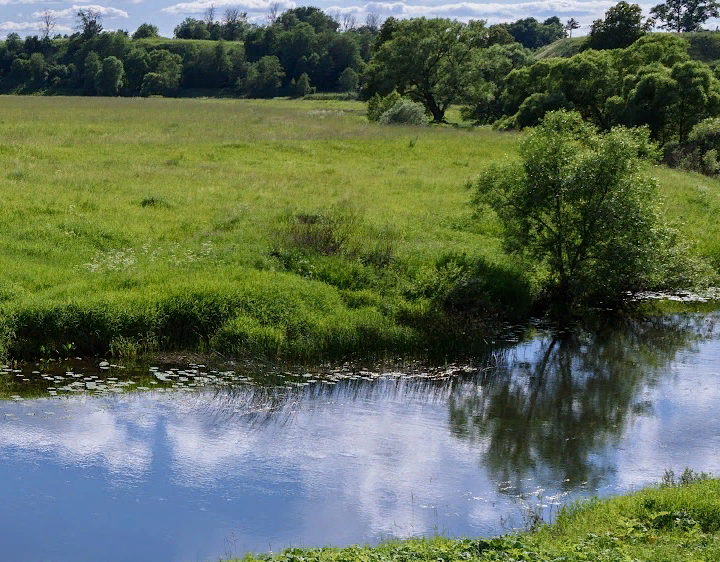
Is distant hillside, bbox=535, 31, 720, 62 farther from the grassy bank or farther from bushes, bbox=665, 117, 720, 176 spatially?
the grassy bank

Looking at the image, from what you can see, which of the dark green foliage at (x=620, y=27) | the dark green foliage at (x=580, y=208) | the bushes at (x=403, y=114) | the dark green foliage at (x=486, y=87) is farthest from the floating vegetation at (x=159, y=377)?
the dark green foliage at (x=620, y=27)

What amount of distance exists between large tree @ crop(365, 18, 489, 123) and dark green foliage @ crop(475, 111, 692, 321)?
4850 centimetres

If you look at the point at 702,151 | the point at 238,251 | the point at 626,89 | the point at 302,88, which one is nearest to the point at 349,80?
the point at 302,88

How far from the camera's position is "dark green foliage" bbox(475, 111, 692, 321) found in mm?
20469

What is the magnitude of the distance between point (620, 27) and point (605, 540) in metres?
74.7

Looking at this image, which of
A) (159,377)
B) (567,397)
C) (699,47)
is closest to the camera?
(159,377)

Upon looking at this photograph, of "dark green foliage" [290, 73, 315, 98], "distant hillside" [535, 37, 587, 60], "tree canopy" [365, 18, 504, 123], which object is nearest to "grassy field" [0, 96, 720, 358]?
"tree canopy" [365, 18, 504, 123]

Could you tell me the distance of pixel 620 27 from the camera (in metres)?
75.7

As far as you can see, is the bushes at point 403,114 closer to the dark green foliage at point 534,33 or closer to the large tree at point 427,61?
the large tree at point 427,61

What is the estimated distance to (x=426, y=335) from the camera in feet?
61.1

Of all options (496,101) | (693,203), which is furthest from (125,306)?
(496,101)

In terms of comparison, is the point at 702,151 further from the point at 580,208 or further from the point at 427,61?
the point at 427,61

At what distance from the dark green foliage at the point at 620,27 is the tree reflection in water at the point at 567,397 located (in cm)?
5973

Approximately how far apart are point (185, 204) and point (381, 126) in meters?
28.2
